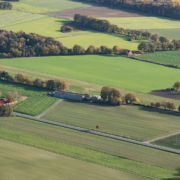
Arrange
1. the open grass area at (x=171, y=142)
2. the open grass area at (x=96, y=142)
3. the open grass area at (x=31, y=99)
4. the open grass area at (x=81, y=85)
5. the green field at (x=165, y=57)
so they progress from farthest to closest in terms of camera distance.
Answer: the green field at (x=165, y=57) < the open grass area at (x=81, y=85) < the open grass area at (x=31, y=99) < the open grass area at (x=171, y=142) < the open grass area at (x=96, y=142)

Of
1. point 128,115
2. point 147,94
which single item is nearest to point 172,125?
point 128,115

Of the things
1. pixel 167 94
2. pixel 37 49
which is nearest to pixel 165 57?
pixel 167 94

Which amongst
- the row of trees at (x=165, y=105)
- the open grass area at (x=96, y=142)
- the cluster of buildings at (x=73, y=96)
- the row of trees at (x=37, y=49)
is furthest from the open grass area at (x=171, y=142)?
the row of trees at (x=37, y=49)

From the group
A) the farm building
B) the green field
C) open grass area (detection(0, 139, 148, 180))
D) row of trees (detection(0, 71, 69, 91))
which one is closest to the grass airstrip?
open grass area (detection(0, 139, 148, 180))

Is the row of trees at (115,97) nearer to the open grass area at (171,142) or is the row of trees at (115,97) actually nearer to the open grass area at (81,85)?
the open grass area at (81,85)

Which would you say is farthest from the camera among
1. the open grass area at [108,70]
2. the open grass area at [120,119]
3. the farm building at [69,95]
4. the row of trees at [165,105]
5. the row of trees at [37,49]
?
the row of trees at [37,49]

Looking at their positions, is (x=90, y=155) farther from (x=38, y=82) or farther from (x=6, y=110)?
(x=38, y=82)

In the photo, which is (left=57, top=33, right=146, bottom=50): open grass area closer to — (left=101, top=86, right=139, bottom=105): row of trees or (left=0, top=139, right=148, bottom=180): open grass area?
(left=101, top=86, right=139, bottom=105): row of trees
